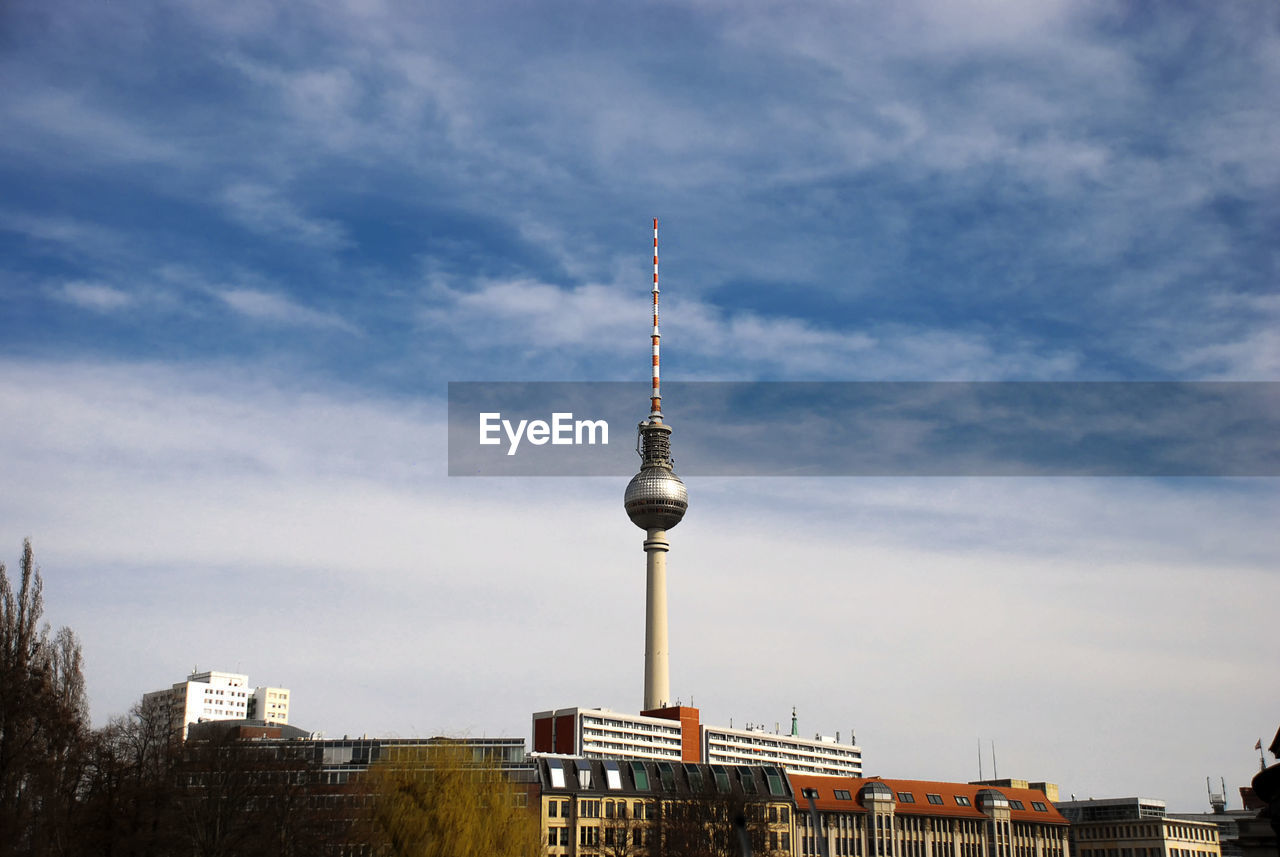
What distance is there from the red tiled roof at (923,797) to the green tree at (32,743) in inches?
3644

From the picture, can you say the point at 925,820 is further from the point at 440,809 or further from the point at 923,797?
the point at 440,809

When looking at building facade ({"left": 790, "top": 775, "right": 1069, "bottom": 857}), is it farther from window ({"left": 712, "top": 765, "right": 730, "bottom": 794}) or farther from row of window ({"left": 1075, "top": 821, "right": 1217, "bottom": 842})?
row of window ({"left": 1075, "top": 821, "right": 1217, "bottom": 842})

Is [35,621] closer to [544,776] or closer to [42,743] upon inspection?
[42,743]

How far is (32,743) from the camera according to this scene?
226ft

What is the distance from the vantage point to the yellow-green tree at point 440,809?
279ft

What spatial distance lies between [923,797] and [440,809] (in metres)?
97.4

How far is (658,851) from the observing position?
111 meters

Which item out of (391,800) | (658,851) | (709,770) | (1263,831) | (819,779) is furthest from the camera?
(819,779)

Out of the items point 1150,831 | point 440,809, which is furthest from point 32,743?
point 1150,831

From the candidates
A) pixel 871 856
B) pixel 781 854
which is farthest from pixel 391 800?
pixel 871 856

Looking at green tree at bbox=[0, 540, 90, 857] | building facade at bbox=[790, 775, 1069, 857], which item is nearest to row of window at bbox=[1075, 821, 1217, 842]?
building facade at bbox=[790, 775, 1069, 857]

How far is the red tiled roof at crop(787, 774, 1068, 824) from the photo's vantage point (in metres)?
159

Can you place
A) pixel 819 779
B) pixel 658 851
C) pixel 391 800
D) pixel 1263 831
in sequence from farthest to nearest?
pixel 819 779, pixel 658 851, pixel 391 800, pixel 1263 831

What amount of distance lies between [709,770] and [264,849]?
74.3m
